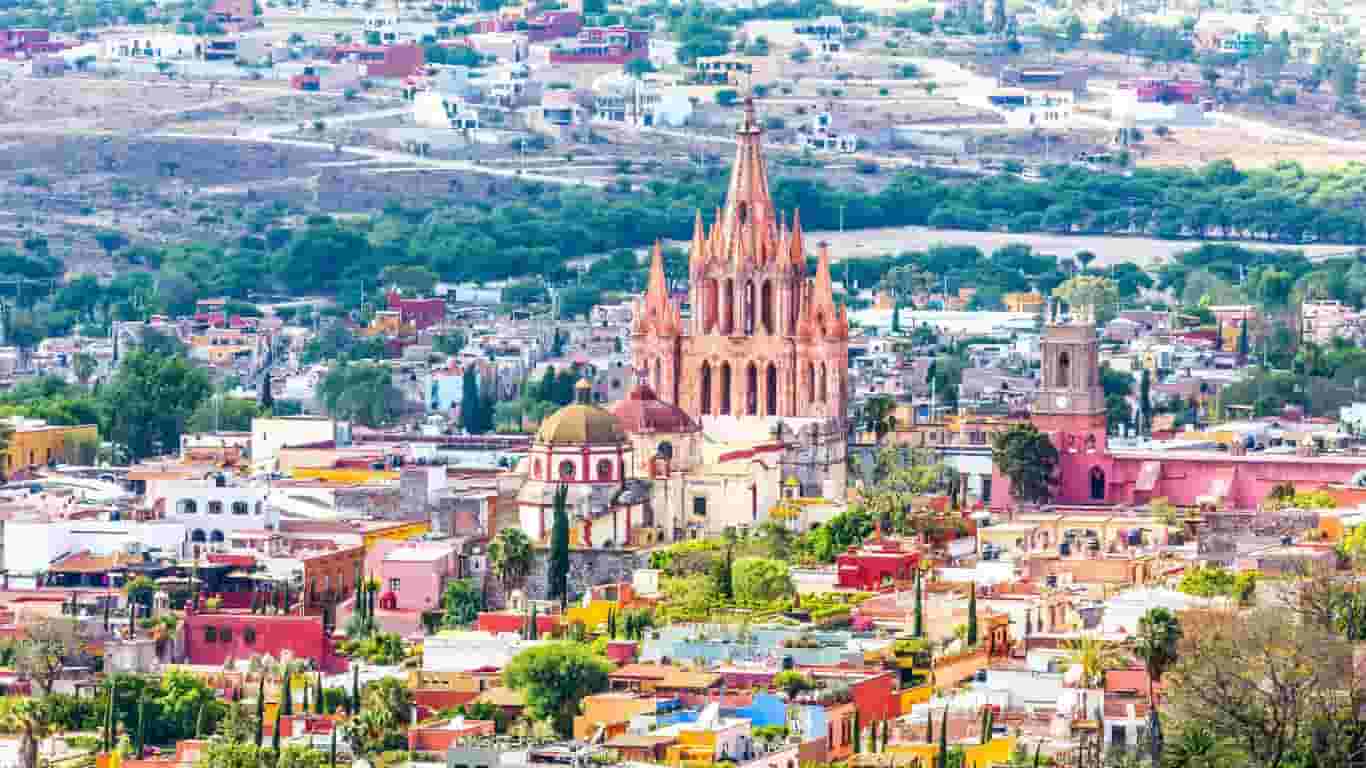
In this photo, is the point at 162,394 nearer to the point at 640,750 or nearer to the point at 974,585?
the point at 974,585

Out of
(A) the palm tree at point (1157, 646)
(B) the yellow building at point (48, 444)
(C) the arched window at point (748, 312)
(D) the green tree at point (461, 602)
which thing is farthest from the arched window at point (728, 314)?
(A) the palm tree at point (1157, 646)

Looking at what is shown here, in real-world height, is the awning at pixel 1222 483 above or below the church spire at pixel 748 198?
below

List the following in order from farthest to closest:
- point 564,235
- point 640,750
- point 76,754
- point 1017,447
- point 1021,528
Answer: point 564,235 < point 1017,447 < point 1021,528 < point 76,754 < point 640,750

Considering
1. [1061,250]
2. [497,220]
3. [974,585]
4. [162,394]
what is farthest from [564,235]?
[974,585]

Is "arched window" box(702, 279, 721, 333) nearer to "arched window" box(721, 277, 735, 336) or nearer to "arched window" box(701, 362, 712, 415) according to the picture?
"arched window" box(721, 277, 735, 336)

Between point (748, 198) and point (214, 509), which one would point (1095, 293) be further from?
point (214, 509)

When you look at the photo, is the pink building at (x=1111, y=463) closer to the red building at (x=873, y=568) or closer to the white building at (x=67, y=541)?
the red building at (x=873, y=568)
